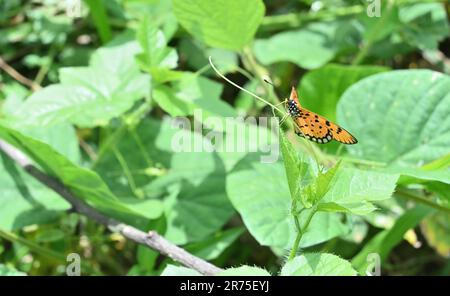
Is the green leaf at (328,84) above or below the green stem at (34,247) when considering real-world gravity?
above

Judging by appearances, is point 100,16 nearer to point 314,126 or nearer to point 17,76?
point 17,76

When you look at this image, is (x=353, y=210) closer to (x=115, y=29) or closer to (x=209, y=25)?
(x=209, y=25)

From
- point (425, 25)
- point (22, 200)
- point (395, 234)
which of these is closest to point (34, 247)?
point (22, 200)

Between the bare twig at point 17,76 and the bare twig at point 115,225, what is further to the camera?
the bare twig at point 17,76

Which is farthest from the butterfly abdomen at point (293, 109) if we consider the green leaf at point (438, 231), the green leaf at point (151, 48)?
the green leaf at point (438, 231)

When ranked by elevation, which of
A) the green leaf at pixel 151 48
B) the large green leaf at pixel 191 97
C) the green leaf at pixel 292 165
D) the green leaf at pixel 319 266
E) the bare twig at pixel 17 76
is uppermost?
the green leaf at pixel 292 165

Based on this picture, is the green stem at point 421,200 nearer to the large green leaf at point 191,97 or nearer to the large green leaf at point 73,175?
the large green leaf at point 191,97

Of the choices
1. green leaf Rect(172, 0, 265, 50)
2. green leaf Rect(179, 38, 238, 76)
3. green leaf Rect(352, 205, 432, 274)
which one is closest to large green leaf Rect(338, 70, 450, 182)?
green leaf Rect(352, 205, 432, 274)

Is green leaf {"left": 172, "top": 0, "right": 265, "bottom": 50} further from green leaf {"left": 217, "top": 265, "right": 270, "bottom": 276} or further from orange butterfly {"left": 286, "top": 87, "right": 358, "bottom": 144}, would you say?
green leaf {"left": 217, "top": 265, "right": 270, "bottom": 276}
